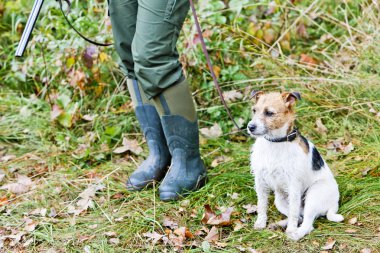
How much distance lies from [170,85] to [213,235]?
0.94 meters

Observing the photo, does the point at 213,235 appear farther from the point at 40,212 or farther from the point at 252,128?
the point at 40,212

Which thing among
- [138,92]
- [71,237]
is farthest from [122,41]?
[71,237]

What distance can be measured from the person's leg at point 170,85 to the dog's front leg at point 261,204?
0.58 meters

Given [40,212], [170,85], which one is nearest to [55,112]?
[40,212]

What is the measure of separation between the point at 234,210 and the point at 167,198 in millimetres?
440

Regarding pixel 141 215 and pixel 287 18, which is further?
pixel 287 18

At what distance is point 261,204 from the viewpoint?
330 cm

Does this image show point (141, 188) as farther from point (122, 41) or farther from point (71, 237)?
point (122, 41)

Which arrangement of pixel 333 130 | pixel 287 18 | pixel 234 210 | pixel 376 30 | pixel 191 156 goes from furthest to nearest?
pixel 287 18, pixel 376 30, pixel 333 130, pixel 191 156, pixel 234 210

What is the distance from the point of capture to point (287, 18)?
5469mm

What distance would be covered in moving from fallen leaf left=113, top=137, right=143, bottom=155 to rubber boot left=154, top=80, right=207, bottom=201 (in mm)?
A: 719

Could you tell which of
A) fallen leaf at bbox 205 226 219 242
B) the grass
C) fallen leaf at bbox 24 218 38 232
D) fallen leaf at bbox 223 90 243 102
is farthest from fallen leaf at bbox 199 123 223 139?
fallen leaf at bbox 24 218 38 232

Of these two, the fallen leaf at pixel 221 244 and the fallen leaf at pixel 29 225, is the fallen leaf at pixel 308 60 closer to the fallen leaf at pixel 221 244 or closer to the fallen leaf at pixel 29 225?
the fallen leaf at pixel 221 244

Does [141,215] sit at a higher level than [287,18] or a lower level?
lower
